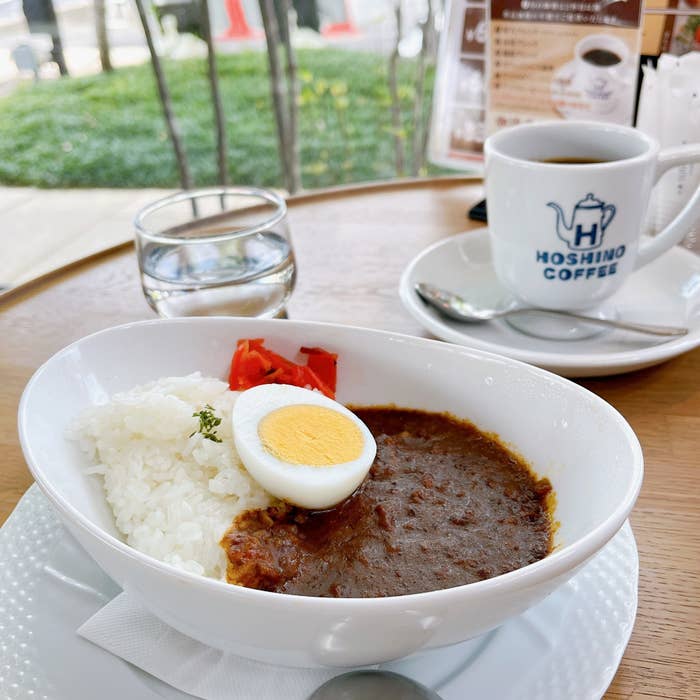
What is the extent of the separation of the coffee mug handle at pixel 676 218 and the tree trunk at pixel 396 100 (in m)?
2.72

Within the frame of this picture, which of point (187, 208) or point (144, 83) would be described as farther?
point (144, 83)

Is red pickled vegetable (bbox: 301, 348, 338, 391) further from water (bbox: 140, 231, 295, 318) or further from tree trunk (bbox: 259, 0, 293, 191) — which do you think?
tree trunk (bbox: 259, 0, 293, 191)

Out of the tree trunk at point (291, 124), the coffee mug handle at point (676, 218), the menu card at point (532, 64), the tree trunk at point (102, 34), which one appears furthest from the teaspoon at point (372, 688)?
the tree trunk at point (102, 34)

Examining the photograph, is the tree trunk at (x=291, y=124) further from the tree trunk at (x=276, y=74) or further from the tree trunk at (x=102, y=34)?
the tree trunk at (x=102, y=34)

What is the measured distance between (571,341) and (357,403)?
1.37 ft

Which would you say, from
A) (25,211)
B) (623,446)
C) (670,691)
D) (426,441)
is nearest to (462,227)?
(426,441)

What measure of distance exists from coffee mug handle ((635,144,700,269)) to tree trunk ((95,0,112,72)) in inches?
144

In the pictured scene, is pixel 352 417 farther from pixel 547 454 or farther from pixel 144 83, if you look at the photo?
pixel 144 83

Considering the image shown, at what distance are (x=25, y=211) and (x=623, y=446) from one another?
4.11m

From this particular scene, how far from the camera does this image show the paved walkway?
3721mm

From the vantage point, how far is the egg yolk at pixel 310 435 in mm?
938

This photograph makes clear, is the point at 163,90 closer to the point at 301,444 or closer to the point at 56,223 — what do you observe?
the point at 56,223

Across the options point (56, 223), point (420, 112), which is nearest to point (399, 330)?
point (420, 112)

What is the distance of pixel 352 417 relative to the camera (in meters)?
1.01
